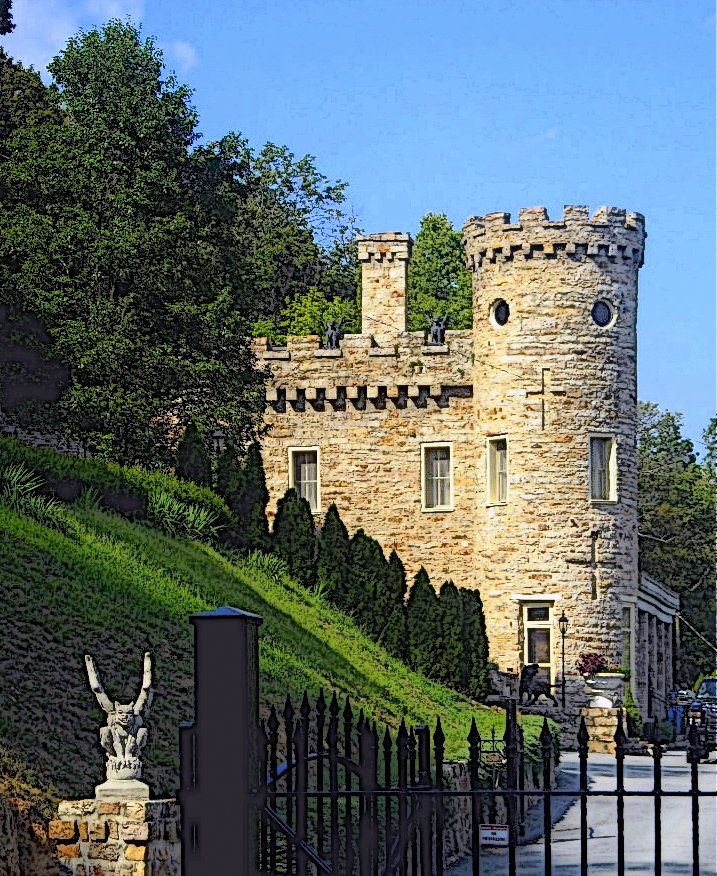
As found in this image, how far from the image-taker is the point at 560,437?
112 feet

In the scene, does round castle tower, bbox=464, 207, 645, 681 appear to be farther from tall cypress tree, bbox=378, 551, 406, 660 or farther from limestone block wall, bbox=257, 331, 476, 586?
tall cypress tree, bbox=378, 551, 406, 660

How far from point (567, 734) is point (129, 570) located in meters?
13.5

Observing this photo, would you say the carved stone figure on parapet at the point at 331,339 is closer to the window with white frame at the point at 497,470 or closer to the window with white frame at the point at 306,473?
the window with white frame at the point at 306,473

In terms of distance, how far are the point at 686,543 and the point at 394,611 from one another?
24.2m

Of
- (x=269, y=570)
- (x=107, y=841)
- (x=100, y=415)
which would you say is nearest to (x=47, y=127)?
(x=100, y=415)

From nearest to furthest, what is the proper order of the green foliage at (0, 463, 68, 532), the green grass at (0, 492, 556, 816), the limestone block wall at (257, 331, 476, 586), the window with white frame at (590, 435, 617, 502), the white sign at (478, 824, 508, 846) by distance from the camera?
1. the green grass at (0, 492, 556, 816)
2. the white sign at (478, 824, 508, 846)
3. the green foliage at (0, 463, 68, 532)
4. the window with white frame at (590, 435, 617, 502)
5. the limestone block wall at (257, 331, 476, 586)

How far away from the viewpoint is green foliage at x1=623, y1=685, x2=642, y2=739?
3288 cm

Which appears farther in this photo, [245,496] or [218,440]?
[218,440]

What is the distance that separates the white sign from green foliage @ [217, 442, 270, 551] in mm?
10861

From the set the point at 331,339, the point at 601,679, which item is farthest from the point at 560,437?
the point at 331,339

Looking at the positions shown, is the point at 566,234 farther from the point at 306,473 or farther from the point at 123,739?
the point at 123,739

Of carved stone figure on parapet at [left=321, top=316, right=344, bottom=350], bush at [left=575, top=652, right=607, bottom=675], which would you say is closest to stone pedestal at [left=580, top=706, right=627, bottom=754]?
bush at [left=575, top=652, right=607, bottom=675]

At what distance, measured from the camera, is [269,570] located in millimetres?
28156

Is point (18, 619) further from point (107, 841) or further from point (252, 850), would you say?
point (252, 850)
